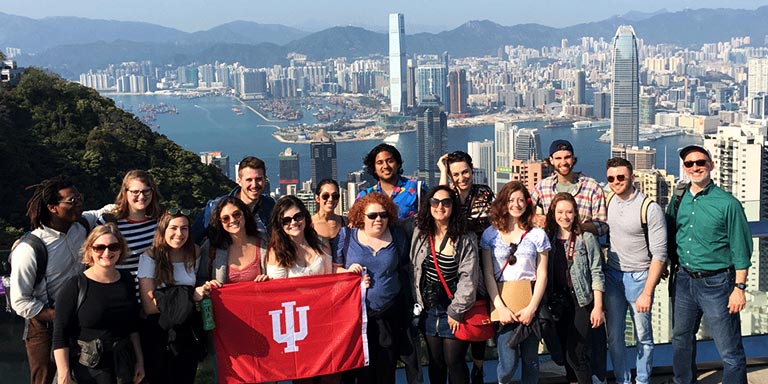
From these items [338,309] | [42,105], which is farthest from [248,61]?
[338,309]

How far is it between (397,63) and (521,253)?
458ft

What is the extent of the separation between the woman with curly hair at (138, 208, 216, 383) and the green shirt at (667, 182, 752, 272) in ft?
4.77

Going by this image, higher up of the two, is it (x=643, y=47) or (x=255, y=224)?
(x=643, y=47)

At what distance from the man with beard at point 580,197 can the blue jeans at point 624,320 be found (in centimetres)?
4

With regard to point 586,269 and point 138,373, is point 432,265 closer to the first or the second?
point 586,269

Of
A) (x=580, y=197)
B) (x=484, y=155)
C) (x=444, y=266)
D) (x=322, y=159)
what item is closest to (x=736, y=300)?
(x=580, y=197)

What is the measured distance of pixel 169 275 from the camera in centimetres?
219

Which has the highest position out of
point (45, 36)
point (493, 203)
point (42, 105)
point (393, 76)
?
point (45, 36)

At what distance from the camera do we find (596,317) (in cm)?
239

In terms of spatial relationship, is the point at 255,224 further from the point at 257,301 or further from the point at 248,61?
the point at 248,61

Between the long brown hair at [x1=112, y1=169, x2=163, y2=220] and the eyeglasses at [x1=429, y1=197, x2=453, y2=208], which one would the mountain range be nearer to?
the long brown hair at [x1=112, y1=169, x2=163, y2=220]

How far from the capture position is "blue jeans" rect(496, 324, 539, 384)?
2.35 meters

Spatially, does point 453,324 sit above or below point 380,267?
below

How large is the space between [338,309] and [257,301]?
10.0 inches
